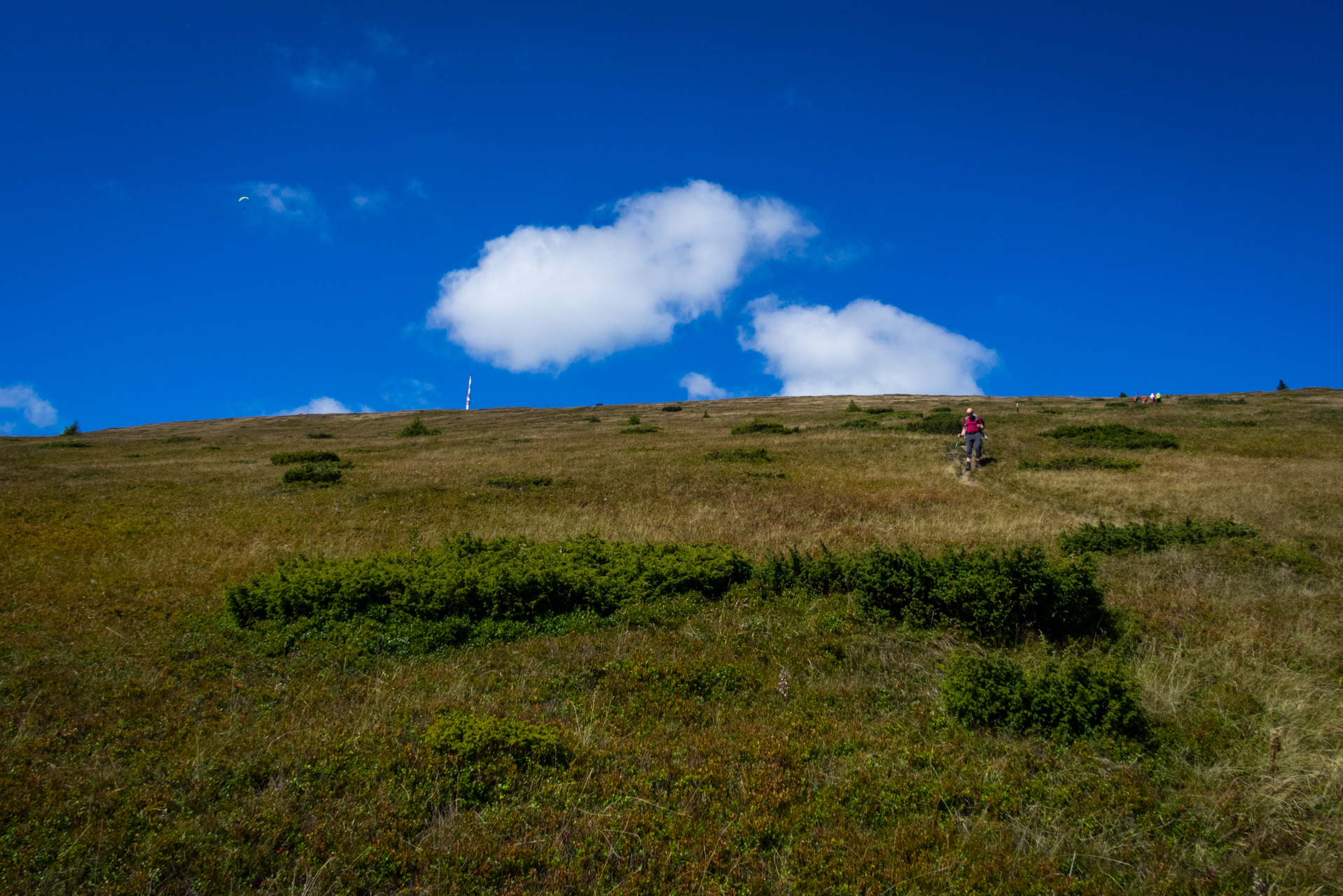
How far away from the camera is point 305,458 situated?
3231 centimetres

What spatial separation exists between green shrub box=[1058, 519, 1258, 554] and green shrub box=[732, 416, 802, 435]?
25514 millimetres

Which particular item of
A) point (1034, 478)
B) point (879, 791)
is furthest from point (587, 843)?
point (1034, 478)

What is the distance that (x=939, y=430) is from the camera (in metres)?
37.3

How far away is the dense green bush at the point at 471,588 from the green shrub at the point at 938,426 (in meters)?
28.2

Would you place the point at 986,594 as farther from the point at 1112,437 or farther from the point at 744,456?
the point at 1112,437

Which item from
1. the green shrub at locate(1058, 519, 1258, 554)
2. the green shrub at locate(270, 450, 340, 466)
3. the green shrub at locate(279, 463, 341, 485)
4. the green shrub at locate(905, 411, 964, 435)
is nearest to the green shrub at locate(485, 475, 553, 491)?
the green shrub at locate(279, 463, 341, 485)

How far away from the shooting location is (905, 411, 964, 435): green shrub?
1457 inches

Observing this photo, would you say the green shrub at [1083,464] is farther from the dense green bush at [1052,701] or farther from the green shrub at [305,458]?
the green shrub at [305,458]

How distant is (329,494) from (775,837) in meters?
20.0

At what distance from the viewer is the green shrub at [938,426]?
1457 inches

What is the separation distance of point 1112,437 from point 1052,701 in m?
29.4

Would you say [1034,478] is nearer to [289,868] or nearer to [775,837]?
[775,837]

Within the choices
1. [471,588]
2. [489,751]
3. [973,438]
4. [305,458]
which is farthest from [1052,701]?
[305,458]

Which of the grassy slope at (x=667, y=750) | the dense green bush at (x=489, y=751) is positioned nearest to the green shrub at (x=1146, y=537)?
the grassy slope at (x=667, y=750)
